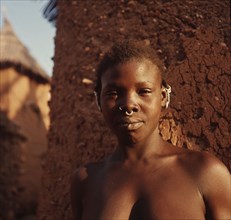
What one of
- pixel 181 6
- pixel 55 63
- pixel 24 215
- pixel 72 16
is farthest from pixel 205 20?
pixel 24 215

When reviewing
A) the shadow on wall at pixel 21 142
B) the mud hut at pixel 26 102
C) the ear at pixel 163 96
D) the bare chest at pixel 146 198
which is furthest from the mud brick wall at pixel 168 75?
the mud hut at pixel 26 102

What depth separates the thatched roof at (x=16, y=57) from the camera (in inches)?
334

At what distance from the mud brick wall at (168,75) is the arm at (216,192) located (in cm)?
57

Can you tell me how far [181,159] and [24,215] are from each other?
249 inches

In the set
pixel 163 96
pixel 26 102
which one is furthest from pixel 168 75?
pixel 26 102

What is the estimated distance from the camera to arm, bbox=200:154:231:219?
118 centimetres

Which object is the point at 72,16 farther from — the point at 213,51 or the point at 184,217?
the point at 184,217

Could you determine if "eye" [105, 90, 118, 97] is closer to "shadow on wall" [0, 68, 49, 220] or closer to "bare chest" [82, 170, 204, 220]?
"bare chest" [82, 170, 204, 220]

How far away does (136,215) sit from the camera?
3.99ft

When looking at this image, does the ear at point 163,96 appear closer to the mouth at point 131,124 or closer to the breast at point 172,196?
the mouth at point 131,124

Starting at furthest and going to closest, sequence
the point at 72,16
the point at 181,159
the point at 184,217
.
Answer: the point at 72,16 < the point at 181,159 < the point at 184,217

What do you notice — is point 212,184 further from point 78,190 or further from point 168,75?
point 168,75

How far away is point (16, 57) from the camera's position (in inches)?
342

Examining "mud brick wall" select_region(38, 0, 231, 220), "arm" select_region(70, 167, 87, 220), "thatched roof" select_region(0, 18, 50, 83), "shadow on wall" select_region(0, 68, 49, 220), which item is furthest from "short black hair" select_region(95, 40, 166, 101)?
"thatched roof" select_region(0, 18, 50, 83)
